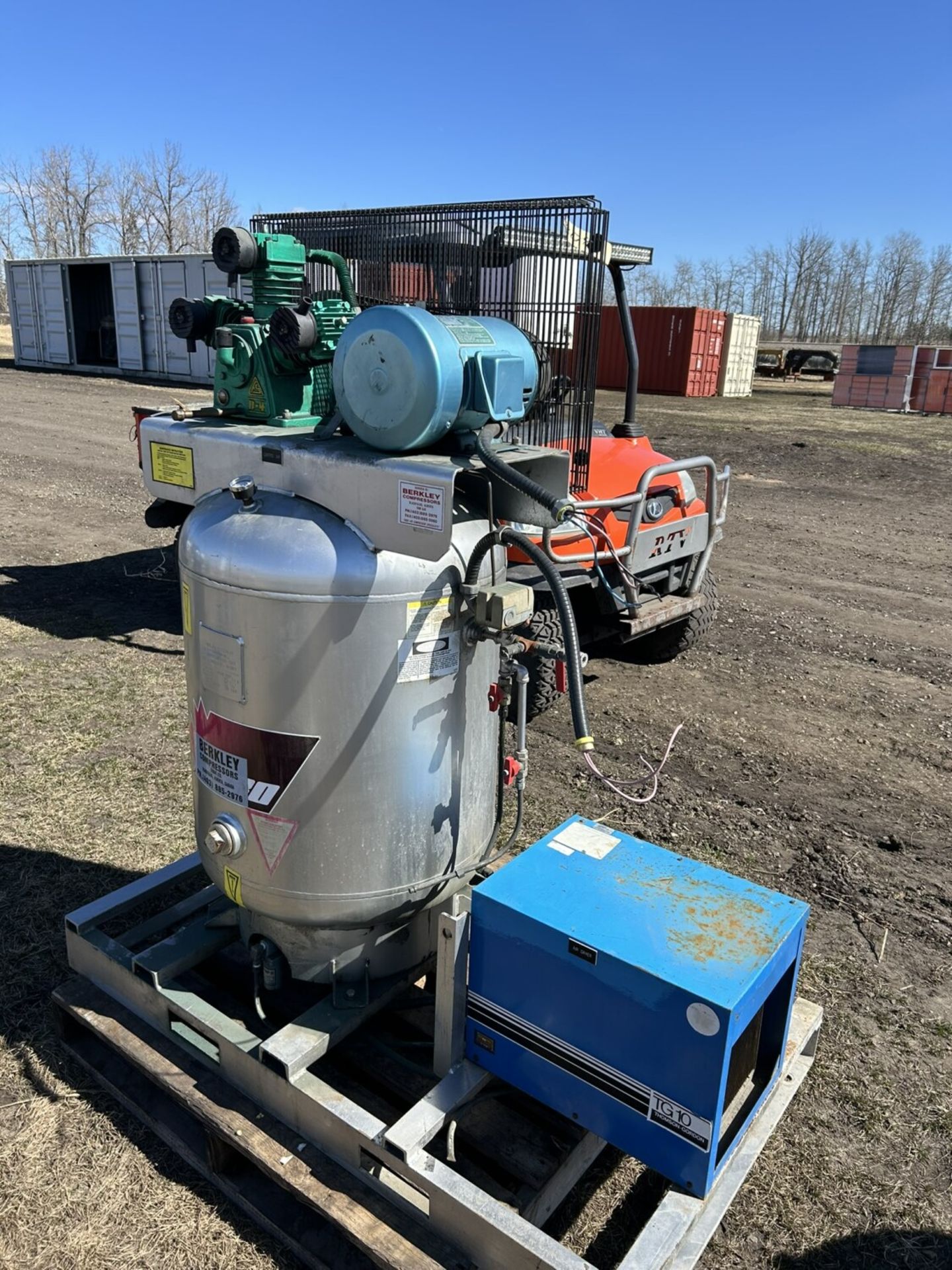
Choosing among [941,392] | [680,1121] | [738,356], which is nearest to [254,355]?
[680,1121]

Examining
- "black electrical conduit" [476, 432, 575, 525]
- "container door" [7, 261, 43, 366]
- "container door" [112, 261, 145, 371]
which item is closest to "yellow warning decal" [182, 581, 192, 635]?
"black electrical conduit" [476, 432, 575, 525]

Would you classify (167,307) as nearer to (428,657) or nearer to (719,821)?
(719,821)

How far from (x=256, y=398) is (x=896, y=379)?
79.5 feet

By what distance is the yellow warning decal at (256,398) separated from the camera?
10.5 ft

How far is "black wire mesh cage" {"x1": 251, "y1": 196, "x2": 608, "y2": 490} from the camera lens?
5941 millimetres

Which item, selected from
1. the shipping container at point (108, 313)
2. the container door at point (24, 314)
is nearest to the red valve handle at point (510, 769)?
the shipping container at point (108, 313)

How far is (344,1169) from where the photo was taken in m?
2.27

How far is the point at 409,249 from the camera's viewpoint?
7.07m

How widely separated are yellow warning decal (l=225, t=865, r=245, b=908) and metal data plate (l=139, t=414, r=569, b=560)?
942 millimetres

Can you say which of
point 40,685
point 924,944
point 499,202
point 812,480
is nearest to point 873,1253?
point 924,944

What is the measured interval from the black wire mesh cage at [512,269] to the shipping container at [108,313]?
11841 millimetres

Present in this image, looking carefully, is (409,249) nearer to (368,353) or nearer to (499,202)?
(499,202)

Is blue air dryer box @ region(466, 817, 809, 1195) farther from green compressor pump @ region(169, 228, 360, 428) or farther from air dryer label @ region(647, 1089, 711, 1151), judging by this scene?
green compressor pump @ region(169, 228, 360, 428)

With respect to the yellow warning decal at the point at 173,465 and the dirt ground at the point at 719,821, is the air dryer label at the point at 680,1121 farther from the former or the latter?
the yellow warning decal at the point at 173,465
